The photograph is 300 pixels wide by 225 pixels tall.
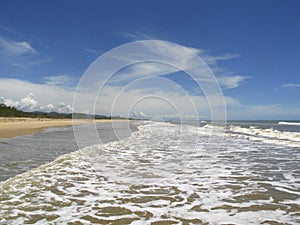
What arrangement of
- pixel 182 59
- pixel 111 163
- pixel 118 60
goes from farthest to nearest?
1. pixel 182 59
2. pixel 118 60
3. pixel 111 163

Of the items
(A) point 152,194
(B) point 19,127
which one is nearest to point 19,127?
(B) point 19,127

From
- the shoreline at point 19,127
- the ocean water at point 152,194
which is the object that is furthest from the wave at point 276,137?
the shoreline at point 19,127

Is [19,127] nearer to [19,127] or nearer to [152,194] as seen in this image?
[19,127]

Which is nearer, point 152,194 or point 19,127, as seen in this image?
point 152,194

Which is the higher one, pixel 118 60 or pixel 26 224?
pixel 118 60

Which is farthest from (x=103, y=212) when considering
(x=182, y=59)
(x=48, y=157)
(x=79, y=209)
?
(x=182, y=59)

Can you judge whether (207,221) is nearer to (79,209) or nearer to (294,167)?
(79,209)

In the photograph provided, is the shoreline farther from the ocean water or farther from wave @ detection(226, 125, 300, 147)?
wave @ detection(226, 125, 300, 147)

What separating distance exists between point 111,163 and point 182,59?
8181 millimetres

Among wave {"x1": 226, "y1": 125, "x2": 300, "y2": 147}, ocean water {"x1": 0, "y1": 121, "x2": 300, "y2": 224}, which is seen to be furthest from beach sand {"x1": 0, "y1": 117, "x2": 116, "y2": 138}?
wave {"x1": 226, "y1": 125, "x2": 300, "y2": 147}

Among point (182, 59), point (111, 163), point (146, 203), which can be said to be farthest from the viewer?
point (182, 59)

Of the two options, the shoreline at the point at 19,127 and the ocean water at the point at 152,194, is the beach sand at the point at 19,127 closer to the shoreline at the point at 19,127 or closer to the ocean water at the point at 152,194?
the shoreline at the point at 19,127

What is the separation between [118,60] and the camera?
15102mm

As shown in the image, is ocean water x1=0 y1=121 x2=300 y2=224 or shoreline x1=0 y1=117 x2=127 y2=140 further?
shoreline x1=0 y1=117 x2=127 y2=140
